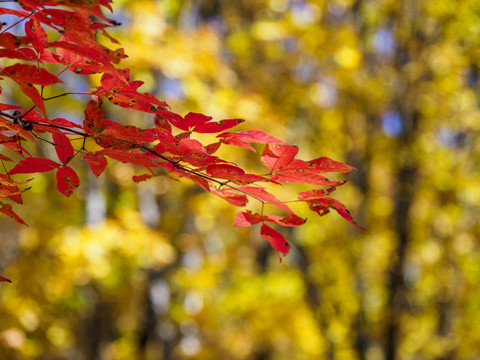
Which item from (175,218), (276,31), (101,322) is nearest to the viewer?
(276,31)

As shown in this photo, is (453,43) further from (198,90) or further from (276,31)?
(198,90)

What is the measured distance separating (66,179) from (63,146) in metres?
0.09

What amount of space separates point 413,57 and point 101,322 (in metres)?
5.33

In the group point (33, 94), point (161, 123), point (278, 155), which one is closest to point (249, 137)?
point (278, 155)

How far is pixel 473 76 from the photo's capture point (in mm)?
3809

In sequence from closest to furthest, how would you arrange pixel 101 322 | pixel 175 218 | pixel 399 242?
1. pixel 399 242
2. pixel 175 218
3. pixel 101 322

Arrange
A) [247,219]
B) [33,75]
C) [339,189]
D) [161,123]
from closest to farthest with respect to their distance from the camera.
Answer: [33,75] → [161,123] → [247,219] → [339,189]

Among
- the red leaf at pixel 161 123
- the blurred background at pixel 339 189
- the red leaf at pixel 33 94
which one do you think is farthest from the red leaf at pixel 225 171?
the blurred background at pixel 339 189

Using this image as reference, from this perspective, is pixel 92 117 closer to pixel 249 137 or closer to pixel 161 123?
pixel 161 123

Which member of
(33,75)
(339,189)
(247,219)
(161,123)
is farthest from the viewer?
(339,189)

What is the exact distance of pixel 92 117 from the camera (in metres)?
0.85

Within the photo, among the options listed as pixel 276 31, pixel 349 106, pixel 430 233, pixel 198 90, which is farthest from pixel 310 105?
pixel 430 233

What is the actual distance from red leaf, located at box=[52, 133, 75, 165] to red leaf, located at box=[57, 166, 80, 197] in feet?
0.09

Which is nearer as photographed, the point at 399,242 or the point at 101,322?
the point at 399,242
